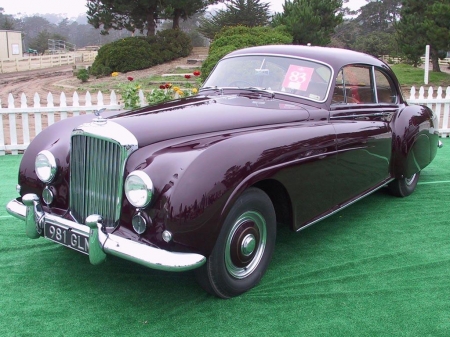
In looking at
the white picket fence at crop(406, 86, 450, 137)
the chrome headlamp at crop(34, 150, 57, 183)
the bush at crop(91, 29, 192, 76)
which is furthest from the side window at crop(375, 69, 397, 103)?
the bush at crop(91, 29, 192, 76)

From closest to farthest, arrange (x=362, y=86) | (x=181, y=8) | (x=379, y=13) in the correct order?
(x=362, y=86)
(x=181, y=8)
(x=379, y=13)

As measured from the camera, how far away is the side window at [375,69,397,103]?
16.2 feet

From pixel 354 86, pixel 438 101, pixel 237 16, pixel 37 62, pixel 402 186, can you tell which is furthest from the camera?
pixel 37 62

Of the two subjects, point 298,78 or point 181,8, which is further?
point 181,8

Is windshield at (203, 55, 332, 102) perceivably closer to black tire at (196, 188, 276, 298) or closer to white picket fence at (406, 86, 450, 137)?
black tire at (196, 188, 276, 298)

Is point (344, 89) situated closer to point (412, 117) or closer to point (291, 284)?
point (412, 117)

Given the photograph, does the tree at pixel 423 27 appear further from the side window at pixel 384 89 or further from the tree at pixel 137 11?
the side window at pixel 384 89

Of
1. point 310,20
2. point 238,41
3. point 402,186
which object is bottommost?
point 402,186

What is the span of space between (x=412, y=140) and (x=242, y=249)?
9.01 feet

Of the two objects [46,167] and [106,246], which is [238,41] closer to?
[46,167]

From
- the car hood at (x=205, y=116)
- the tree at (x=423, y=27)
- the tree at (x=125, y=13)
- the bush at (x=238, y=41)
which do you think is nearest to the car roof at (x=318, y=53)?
the car hood at (x=205, y=116)

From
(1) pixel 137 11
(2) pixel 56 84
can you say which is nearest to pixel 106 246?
(2) pixel 56 84

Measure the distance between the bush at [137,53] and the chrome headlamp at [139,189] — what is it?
20544 millimetres

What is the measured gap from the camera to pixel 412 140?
500cm
